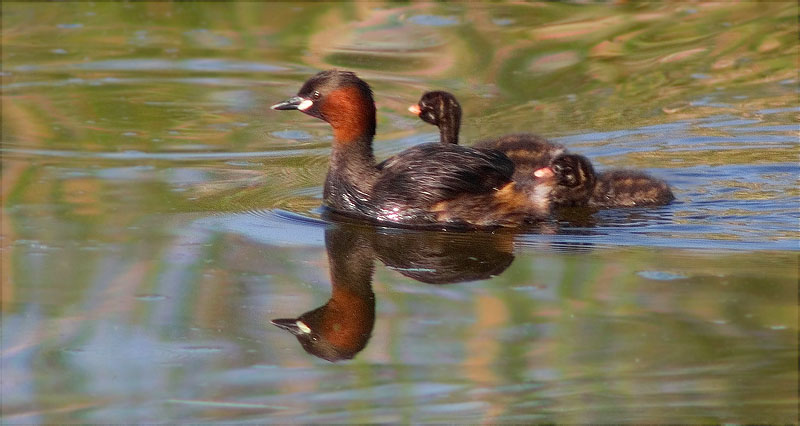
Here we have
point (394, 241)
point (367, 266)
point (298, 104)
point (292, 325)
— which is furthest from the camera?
point (298, 104)

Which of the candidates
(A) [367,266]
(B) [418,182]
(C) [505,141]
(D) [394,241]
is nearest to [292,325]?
(A) [367,266]

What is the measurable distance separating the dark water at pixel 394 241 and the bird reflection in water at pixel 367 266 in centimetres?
2

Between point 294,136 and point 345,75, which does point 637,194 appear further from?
point 294,136

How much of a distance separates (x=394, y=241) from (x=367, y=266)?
569 mm

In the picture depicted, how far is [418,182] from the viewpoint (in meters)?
7.22

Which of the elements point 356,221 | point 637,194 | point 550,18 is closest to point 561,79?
point 550,18

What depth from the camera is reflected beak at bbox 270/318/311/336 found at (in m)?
5.30

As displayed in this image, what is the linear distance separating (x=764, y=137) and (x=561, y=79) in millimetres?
2257

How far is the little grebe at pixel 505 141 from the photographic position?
313 inches

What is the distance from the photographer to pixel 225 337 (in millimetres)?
5250

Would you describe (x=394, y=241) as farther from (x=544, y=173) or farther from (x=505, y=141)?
(x=505, y=141)

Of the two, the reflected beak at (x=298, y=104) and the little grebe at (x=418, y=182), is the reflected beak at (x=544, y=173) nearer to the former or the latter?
the little grebe at (x=418, y=182)

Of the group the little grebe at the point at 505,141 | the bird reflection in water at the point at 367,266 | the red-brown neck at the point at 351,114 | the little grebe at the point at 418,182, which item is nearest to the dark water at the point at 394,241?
the bird reflection in water at the point at 367,266

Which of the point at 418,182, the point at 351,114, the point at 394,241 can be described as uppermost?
the point at 351,114
